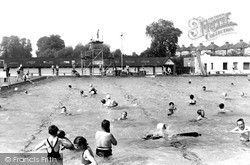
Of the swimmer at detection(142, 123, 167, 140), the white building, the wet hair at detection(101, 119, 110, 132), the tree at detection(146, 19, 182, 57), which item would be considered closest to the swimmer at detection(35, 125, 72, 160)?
the wet hair at detection(101, 119, 110, 132)

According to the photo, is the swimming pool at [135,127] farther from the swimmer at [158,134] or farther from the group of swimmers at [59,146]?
the group of swimmers at [59,146]

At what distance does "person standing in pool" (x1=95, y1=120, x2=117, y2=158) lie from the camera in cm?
790

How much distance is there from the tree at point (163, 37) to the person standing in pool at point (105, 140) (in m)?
71.3

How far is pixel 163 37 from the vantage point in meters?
78.2

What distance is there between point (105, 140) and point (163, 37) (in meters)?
71.8

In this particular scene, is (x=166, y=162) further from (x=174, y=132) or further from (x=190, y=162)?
(x=174, y=132)

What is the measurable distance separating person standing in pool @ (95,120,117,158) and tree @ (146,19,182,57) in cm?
7129

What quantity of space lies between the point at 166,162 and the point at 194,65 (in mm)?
58536

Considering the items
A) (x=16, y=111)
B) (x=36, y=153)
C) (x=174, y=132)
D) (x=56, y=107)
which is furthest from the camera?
(x=56, y=107)

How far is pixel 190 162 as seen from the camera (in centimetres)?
888

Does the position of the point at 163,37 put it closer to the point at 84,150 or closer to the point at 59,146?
the point at 59,146

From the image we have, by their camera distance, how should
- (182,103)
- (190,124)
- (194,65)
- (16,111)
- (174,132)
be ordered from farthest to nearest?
(194,65) → (182,103) → (16,111) → (190,124) → (174,132)

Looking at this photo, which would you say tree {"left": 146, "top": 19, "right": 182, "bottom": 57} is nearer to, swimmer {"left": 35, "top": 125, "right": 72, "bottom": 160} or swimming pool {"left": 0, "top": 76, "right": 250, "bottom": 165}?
swimming pool {"left": 0, "top": 76, "right": 250, "bottom": 165}

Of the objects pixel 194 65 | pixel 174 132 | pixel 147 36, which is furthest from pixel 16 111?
pixel 147 36
